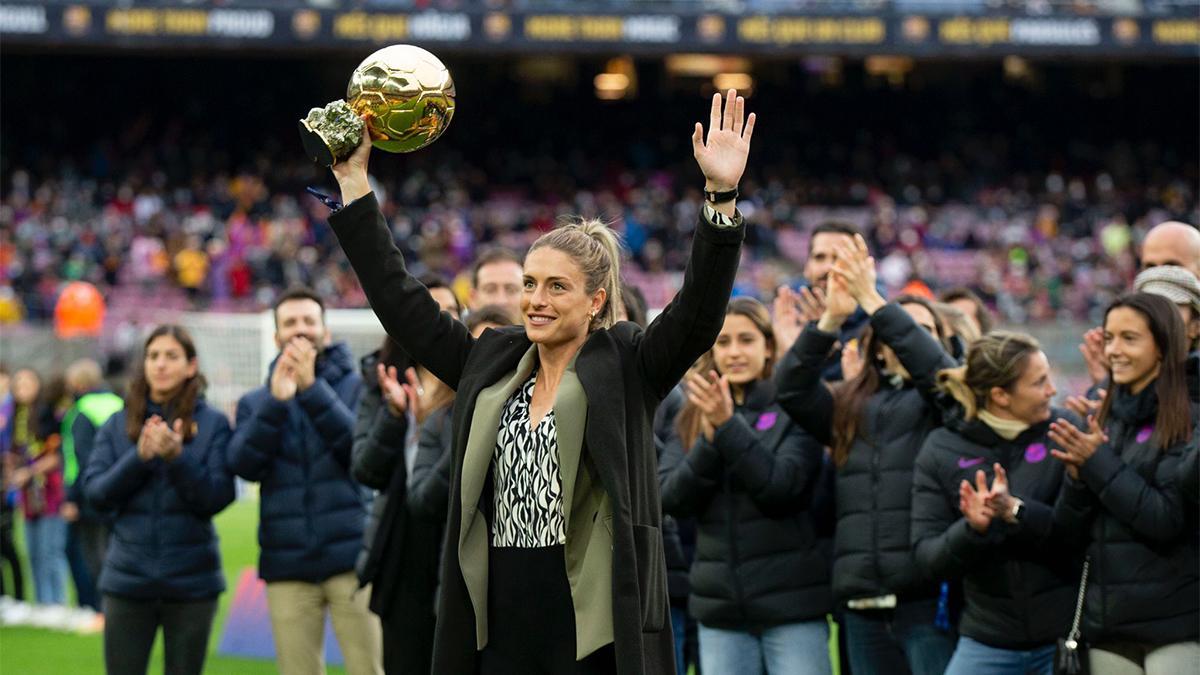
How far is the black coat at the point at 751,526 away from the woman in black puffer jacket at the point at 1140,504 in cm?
103

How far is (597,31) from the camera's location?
29.2m

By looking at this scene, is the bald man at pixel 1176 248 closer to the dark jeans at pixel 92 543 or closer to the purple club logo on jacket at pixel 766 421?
the purple club logo on jacket at pixel 766 421

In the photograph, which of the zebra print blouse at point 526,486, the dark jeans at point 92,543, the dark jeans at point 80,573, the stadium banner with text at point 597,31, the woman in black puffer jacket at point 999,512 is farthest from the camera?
the stadium banner with text at point 597,31

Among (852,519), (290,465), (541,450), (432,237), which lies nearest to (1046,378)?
(852,519)

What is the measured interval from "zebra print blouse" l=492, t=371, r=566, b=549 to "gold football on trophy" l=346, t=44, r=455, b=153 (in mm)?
770

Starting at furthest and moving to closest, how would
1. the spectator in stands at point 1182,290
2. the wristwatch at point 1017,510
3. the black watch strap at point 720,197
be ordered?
the spectator in stands at point 1182,290, the wristwatch at point 1017,510, the black watch strap at point 720,197

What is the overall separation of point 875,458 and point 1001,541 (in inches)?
28.4

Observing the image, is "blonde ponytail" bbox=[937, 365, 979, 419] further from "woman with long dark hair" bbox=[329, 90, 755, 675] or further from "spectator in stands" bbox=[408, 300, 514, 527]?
"woman with long dark hair" bbox=[329, 90, 755, 675]

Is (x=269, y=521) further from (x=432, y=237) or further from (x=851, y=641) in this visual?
(x=432, y=237)

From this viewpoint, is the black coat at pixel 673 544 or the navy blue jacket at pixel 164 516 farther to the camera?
the navy blue jacket at pixel 164 516

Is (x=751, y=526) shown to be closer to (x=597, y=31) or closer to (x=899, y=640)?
(x=899, y=640)

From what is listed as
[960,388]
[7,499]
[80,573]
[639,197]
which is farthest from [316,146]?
[639,197]

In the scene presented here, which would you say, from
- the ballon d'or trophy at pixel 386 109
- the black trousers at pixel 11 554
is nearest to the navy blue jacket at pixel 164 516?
the ballon d'or trophy at pixel 386 109

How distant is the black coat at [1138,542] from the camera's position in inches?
200
